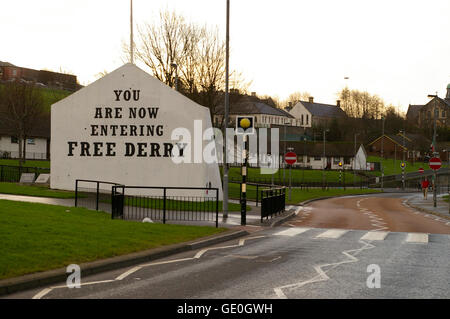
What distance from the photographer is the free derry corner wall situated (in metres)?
29.3

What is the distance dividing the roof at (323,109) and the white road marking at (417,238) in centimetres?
13706

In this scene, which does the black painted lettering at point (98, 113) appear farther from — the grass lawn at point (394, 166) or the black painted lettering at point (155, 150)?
the grass lawn at point (394, 166)

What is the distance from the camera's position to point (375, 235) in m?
18.3

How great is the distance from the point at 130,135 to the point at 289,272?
69.2 feet

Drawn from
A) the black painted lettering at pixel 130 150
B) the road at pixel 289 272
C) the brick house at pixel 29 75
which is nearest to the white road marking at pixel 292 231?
the road at pixel 289 272

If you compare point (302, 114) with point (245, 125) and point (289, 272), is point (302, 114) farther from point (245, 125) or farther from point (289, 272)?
point (289, 272)

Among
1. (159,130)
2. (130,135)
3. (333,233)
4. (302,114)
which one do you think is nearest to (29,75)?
(302,114)

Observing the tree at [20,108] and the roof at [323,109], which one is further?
the roof at [323,109]

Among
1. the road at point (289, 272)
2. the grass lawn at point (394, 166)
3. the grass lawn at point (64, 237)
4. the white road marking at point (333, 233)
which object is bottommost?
the white road marking at point (333, 233)

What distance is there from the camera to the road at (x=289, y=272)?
870 centimetres
